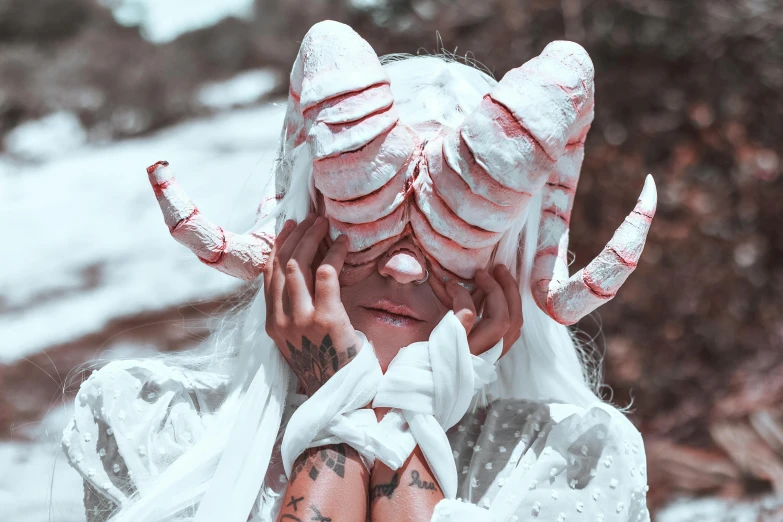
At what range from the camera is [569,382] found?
1.39 metres

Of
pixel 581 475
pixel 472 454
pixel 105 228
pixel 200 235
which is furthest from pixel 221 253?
pixel 105 228

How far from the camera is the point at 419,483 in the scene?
110cm

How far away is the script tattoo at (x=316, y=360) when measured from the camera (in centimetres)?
112

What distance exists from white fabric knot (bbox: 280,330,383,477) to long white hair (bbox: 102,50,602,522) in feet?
0.22

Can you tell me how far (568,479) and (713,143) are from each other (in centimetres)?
310

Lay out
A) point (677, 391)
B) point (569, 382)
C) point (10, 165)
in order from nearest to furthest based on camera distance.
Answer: point (569, 382) → point (677, 391) → point (10, 165)

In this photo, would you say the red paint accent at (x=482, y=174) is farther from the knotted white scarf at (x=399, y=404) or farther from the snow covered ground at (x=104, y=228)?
the snow covered ground at (x=104, y=228)

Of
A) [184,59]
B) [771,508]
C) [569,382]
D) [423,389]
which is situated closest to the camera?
[423,389]

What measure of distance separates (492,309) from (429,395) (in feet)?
0.53

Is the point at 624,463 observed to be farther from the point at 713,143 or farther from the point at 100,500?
the point at 713,143

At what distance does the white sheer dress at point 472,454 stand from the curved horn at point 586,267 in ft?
0.55

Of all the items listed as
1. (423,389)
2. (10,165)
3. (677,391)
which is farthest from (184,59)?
(423,389)

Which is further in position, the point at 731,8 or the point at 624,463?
the point at 731,8

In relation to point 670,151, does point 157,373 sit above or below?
above
